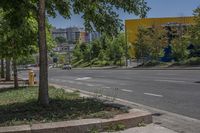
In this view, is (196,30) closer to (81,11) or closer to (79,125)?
(81,11)

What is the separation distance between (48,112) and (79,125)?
175 centimetres

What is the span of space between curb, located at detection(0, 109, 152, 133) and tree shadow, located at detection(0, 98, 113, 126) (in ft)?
1.72

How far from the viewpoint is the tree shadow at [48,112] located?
9.18 metres

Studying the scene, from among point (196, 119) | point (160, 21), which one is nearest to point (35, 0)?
point (196, 119)

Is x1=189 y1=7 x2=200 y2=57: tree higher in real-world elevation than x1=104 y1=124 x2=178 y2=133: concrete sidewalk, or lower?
higher

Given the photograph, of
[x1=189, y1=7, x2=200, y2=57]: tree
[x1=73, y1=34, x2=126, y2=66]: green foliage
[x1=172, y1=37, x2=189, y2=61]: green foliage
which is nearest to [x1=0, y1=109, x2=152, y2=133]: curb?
[x1=189, y1=7, x2=200, y2=57]: tree

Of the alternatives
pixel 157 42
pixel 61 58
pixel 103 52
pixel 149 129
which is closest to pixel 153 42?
pixel 157 42

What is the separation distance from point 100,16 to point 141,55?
5899 cm

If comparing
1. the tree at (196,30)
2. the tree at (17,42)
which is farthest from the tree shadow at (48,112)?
the tree at (196,30)

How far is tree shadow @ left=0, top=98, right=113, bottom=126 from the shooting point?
918cm

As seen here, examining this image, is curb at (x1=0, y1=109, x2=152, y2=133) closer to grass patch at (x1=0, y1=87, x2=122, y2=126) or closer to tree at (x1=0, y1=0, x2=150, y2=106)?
grass patch at (x1=0, y1=87, x2=122, y2=126)

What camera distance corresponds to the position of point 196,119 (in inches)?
424

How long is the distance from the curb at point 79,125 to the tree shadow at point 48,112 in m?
0.52

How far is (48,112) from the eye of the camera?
33.1 ft
